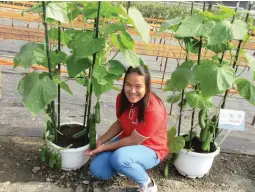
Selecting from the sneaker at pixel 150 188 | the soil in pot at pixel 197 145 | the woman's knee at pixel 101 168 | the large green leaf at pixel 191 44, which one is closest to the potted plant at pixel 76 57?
the woman's knee at pixel 101 168

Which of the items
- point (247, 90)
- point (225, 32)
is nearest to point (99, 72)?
point (225, 32)

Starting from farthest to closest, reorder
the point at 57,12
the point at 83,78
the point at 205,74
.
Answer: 1. the point at 83,78
2. the point at 205,74
3. the point at 57,12

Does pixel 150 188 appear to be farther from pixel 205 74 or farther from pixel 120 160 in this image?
pixel 205 74

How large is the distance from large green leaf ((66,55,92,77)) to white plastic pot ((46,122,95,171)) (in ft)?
2.09

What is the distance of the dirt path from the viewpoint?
2.41m

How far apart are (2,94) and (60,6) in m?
2.32

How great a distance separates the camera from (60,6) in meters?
1.85

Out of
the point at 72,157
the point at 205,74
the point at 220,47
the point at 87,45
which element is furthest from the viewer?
the point at 72,157

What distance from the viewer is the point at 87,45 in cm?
195

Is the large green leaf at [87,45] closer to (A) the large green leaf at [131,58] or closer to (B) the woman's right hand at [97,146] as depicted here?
(A) the large green leaf at [131,58]

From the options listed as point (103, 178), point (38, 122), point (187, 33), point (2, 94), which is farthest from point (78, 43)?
point (2, 94)

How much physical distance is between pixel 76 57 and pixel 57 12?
0.33 m

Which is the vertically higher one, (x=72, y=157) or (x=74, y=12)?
(x=74, y=12)

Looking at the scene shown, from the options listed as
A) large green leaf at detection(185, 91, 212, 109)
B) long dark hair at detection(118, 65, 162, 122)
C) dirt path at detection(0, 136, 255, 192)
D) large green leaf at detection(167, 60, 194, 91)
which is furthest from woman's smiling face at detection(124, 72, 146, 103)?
dirt path at detection(0, 136, 255, 192)
